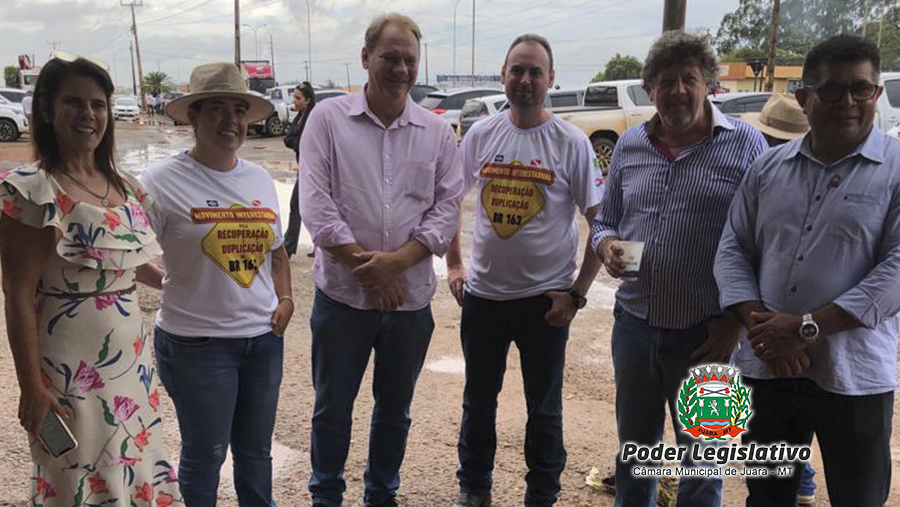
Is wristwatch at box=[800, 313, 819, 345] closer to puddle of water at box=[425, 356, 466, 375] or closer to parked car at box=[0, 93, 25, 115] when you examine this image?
puddle of water at box=[425, 356, 466, 375]

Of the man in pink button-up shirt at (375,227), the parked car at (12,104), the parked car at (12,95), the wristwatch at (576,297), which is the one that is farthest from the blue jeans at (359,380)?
the parked car at (12,95)

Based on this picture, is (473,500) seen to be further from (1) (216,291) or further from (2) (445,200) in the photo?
(1) (216,291)

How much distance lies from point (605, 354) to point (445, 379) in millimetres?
1285

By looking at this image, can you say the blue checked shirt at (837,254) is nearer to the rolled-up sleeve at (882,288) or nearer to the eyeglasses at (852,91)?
the rolled-up sleeve at (882,288)

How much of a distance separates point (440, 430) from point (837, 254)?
97.2 inches

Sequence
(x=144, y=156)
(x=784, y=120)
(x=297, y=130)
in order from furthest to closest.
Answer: (x=144, y=156)
(x=297, y=130)
(x=784, y=120)

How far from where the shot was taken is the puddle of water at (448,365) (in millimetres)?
4957

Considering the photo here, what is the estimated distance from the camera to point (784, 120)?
3984 millimetres

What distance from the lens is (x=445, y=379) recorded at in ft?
15.8

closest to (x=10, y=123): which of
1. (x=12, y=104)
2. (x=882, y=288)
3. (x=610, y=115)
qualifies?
(x=12, y=104)

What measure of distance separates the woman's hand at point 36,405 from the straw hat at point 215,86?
1.09 meters

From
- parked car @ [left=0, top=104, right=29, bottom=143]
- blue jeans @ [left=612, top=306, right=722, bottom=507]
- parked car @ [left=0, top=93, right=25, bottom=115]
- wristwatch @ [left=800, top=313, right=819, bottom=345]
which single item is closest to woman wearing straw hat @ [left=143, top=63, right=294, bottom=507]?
blue jeans @ [left=612, top=306, right=722, bottom=507]

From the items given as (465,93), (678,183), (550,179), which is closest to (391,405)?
(550,179)

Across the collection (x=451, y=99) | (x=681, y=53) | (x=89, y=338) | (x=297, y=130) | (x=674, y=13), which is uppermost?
(x=674, y=13)
